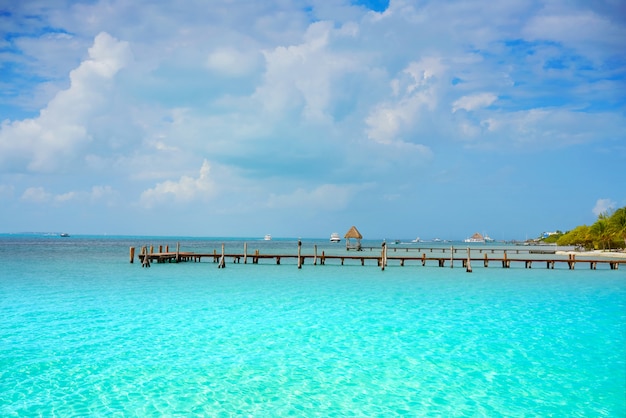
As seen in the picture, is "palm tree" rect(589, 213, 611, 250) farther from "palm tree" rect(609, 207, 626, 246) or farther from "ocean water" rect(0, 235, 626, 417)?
"ocean water" rect(0, 235, 626, 417)

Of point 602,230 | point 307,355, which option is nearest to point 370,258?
point 307,355

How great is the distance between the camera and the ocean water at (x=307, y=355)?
865 centimetres

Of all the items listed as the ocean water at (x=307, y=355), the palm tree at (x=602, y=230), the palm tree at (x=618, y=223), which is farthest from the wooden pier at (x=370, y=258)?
the palm tree at (x=602, y=230)

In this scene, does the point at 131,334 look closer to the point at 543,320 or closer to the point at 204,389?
the point at 204,389

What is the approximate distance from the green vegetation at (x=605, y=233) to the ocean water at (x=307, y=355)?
2039 inches

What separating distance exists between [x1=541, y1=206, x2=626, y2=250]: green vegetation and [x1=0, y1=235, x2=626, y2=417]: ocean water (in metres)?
51.8

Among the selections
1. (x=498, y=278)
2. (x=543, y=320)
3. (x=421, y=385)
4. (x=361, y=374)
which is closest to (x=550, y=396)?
(x=421, y=385)

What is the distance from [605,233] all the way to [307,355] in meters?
72.8

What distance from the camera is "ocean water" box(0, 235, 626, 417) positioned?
865 centimetres

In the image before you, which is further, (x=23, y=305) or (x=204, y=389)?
(x=23, y=305)

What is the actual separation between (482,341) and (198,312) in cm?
975

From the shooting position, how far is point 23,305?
18.2 meters

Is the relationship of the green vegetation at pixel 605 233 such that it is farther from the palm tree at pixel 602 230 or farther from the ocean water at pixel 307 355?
the ocean water at pixel 307 355

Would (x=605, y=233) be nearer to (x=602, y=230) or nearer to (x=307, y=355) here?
(x=602, y=230)
